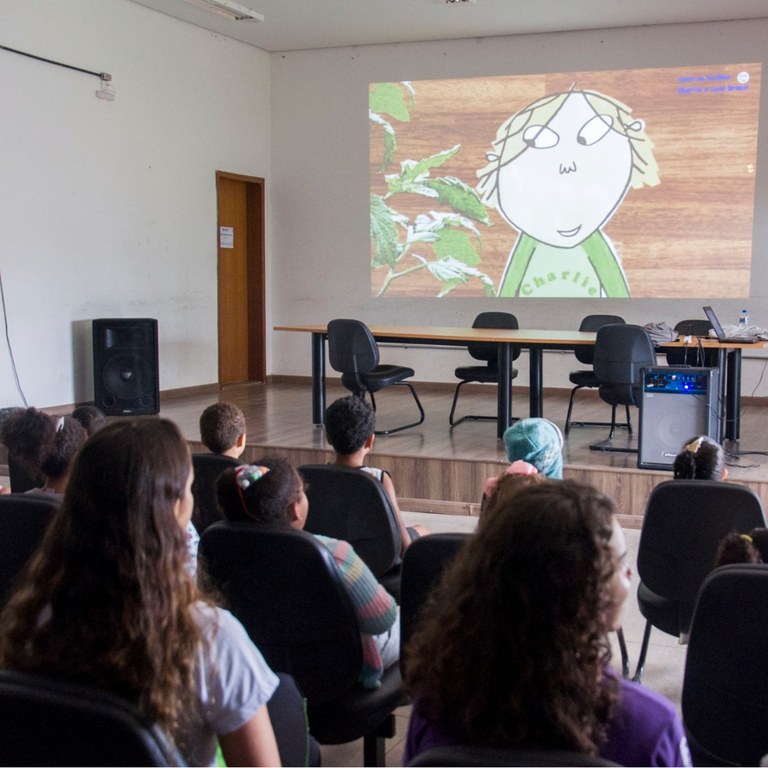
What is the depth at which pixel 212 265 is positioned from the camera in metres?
8.43

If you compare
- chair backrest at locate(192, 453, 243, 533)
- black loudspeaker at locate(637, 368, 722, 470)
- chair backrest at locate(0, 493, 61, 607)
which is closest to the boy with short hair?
chair backrest at locate(192, 453, 243, 533)

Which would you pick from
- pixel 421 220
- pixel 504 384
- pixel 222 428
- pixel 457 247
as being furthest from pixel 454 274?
pixel 222 428

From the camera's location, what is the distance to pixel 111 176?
7.21 m

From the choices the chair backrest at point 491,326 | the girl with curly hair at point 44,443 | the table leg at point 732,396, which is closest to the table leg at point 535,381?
the chair backrest at point 491,326

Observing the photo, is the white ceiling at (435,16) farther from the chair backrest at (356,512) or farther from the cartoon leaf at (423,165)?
the chair backrest at (356,512)

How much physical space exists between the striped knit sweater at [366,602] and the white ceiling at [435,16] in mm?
6173

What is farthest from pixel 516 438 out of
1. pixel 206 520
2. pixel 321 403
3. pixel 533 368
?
pixel 321 403

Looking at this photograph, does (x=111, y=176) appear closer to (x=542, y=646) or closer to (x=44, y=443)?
(x=44, y=443)

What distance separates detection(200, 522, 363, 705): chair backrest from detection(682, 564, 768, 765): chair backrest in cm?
67

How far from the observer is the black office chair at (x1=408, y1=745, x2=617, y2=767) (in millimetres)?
866

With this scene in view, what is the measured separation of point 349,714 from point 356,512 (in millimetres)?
786

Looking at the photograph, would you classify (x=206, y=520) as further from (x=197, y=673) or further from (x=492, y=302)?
(x=492, y=302)

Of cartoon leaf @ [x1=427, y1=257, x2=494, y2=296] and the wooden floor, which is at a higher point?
cartoon leaf @ [x1=427, y1=257, x2=494, y2=296]

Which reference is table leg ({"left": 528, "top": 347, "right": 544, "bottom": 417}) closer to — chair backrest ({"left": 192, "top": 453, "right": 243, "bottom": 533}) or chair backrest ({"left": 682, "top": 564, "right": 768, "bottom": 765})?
chair backrest ({"left": 192, "top": 453, "right": 243, "bottom": 533})
